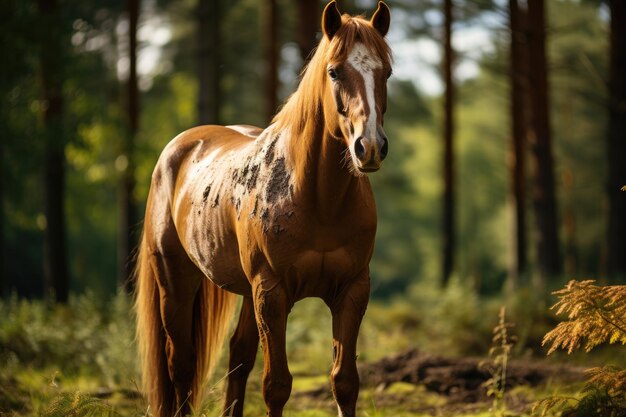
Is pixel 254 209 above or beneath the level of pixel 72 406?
above

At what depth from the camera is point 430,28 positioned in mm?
18562

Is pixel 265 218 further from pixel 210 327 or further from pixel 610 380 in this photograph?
pixel 610 380

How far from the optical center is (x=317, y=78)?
4.07m

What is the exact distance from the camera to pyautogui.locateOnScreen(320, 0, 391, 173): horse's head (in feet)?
11.5

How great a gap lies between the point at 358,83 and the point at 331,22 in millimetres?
436

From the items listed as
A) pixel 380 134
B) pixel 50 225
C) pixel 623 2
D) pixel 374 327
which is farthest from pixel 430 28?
pixel 380 134

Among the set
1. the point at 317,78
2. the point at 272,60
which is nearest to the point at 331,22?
the point at 317,78

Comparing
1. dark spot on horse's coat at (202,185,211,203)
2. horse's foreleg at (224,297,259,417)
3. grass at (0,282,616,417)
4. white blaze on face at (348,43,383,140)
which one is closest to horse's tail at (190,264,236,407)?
grass at (0,282,616,417)

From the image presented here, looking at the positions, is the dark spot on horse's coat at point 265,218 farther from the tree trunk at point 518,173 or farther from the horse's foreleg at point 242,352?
the tree trunk at point 518,173

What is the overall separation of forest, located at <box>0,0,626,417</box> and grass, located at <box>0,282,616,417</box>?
34 millimetres

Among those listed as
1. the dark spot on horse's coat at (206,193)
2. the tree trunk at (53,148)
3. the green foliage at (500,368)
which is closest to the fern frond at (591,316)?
the green foliage at (500,368)

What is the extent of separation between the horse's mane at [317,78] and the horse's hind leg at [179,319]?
1.54m

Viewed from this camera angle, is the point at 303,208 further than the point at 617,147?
No

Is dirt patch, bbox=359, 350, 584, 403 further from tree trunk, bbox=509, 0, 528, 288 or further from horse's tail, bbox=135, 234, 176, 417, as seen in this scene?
tree trunk, bbox=509, 0, 528, 288
